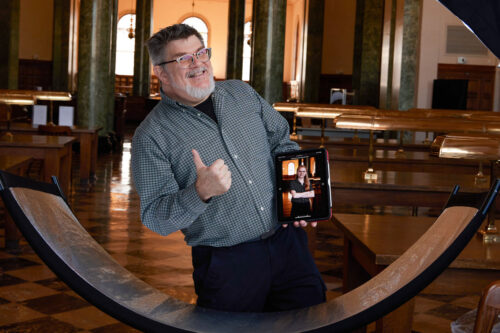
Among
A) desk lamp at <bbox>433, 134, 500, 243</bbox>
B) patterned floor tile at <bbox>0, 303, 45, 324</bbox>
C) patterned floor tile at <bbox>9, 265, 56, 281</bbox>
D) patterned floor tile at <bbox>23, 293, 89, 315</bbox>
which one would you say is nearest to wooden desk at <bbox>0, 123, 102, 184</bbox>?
patterned floor tile at <bbox>9, 265, 56, 281</bbox>

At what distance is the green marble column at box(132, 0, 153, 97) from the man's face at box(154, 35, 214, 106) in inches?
893

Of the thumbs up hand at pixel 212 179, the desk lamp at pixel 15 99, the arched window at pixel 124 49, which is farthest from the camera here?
the arched window at pixel 124 49

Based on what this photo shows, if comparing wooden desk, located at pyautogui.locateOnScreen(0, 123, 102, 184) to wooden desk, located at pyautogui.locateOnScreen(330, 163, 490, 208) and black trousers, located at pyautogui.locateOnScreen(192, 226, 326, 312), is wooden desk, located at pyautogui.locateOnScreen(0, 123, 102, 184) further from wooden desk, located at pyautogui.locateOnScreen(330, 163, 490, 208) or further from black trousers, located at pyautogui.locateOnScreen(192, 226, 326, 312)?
black trousers, located at pyautogui.locateOnScreen(192, 226, 326, 312)

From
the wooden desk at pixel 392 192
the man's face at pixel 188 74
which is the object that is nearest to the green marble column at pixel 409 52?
the wooden desk at pixel 392 192

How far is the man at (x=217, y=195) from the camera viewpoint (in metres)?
2.35

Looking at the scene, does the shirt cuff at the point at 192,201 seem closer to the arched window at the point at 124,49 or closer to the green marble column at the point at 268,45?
the green marble column at the point at 268,45

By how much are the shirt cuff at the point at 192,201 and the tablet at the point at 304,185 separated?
0.33 meters

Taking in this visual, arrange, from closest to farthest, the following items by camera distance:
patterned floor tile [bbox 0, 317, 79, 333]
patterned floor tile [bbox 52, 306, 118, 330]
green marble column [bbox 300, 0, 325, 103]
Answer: patterned floor tile [bbox 0, 317, 79, 333] → patterned floor tile [bbox 52, 306, 118, 330] → green marble column [bbox 300, 0, 325, 103]

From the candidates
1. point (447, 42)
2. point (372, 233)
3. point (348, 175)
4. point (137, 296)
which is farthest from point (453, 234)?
point (447, 42)

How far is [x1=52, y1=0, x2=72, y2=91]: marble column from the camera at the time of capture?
2191cm

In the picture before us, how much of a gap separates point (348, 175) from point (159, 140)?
9.73 feet

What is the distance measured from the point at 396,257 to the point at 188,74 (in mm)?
1016

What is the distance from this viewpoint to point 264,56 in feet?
43.5

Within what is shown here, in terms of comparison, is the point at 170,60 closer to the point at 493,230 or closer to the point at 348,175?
the point at 493,230
